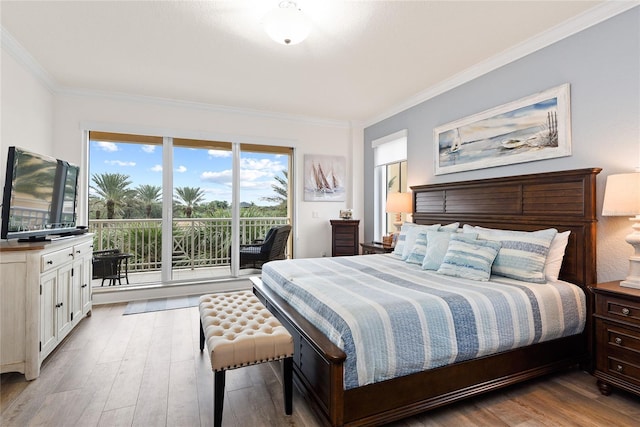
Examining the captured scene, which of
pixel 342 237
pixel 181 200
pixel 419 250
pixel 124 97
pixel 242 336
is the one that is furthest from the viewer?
pixel 342 237

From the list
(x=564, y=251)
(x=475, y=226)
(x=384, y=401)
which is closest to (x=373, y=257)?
(x=475, y=226)

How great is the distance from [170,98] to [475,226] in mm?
4177

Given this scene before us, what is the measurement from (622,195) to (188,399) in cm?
314

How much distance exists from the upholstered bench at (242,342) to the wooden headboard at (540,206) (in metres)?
2.31

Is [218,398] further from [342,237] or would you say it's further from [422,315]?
[342,237]

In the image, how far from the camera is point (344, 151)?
5.51 m

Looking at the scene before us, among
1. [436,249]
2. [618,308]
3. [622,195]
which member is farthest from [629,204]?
[436,249]

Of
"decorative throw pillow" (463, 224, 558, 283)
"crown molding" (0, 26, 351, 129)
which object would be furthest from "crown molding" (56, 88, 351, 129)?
"decorative throw pillow" (463, 224, 558, 283)

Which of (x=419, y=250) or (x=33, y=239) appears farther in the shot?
(x=419, y=250)

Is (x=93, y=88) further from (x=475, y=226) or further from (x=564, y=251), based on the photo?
(x=564, y=251)

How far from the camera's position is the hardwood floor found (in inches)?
71.9

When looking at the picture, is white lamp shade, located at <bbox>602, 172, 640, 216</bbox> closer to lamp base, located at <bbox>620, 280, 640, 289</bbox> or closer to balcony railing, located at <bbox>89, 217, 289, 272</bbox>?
lamp base, located at <bbox>620, 280, 640, 289</bbox>

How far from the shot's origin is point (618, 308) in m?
2.04

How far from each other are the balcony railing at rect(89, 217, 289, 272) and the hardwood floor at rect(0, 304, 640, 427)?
2.44m
